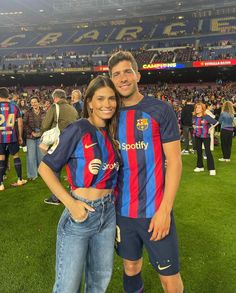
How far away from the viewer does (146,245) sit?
7.77ft

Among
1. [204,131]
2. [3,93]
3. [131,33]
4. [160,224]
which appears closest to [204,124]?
[204,131]

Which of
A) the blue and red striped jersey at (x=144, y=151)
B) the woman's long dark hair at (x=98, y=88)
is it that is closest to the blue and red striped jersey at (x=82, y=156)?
the woman's long dark hair at (x=98, y=88)

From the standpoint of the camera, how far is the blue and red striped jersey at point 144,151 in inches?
89.1

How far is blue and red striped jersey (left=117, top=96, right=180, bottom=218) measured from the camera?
2264 mm

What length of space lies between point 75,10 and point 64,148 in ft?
162

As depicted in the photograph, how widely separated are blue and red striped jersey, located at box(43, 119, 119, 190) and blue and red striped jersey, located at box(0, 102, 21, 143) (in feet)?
15.2

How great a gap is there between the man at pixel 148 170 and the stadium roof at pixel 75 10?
4458 centimetres

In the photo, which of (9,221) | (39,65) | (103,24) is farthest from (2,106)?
(103,24)

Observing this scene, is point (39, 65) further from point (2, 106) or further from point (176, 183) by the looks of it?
point (176, 183)

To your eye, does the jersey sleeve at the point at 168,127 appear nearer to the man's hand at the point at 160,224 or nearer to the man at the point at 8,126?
the man's hand at the point at 160,224

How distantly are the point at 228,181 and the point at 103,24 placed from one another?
44.7 m

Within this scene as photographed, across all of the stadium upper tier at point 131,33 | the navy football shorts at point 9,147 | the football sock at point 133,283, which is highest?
the stadium upper tier at point 131,33

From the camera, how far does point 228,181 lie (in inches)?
291

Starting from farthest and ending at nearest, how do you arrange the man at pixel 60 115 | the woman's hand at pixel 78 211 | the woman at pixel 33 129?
1. the woman at pixel 33 129
2. the man at pixel 60 115
3. the woman's hand at pixel 78 211
